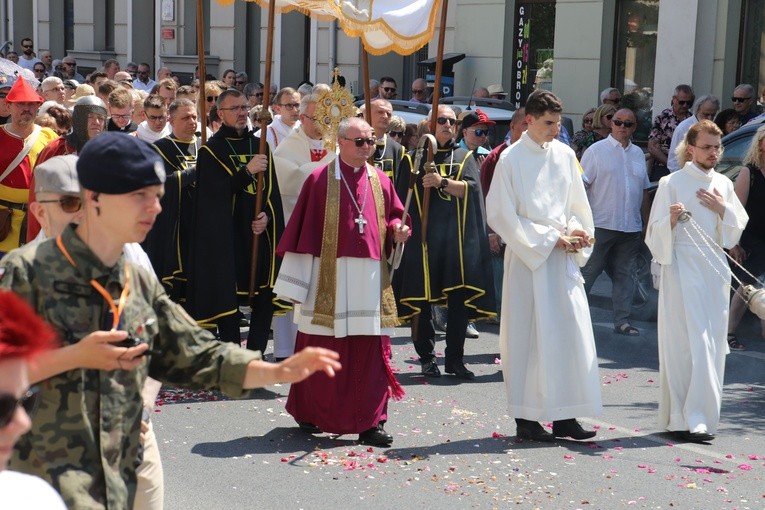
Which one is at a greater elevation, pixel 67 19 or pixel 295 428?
pixel 67 19

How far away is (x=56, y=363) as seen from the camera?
10.9 ft

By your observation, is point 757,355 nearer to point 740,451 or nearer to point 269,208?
point 740,451

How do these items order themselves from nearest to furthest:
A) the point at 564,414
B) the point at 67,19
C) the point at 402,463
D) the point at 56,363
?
A: the point at 56,363, the point at 402,463, the point at 564,414, the point at 67,19

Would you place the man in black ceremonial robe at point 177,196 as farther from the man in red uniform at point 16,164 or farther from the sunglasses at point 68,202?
the sunglasses at point 68,202

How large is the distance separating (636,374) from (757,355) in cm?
143

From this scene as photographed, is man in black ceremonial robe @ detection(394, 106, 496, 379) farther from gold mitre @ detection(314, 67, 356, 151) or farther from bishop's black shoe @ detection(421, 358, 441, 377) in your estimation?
gold mitre @ detection(314, 67, 356, 151)

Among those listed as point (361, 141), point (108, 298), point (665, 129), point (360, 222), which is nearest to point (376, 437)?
point (360, 222)

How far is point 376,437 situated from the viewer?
24.5 ft

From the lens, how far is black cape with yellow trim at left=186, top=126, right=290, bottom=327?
9.27m

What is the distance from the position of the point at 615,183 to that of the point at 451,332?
321cm

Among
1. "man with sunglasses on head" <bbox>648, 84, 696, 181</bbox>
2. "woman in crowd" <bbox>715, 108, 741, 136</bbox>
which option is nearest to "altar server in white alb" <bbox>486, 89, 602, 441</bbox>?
"woman in crowd" <bbox>715, 108, 741, 136</bbox>

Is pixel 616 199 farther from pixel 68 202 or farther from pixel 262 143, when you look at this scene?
pixel 68 202

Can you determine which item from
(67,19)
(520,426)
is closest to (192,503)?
(520,426)

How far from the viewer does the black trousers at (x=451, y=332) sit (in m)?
9.46
